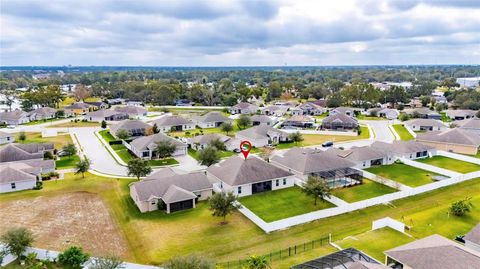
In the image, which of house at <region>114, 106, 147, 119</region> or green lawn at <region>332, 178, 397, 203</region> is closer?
green lawn at <region>332, 178, 397, 203</region>

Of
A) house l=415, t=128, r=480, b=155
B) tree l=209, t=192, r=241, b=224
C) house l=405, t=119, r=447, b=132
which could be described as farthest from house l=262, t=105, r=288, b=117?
tree l=209, t=192, r=241, b=224

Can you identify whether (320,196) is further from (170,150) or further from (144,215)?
(170,150)

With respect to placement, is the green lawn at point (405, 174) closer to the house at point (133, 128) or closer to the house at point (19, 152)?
the house at point (133, 128)

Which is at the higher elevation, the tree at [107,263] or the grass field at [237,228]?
the tree at [107,263]

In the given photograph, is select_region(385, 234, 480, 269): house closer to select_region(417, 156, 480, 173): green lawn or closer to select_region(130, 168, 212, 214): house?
select_region(130, 168, 212, 214): house

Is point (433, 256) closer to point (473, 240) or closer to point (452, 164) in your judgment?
point (473, 240)

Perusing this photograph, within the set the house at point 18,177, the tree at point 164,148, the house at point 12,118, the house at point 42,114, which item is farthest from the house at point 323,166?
the house at point 42,114

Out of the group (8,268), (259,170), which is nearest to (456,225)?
(259,170)
